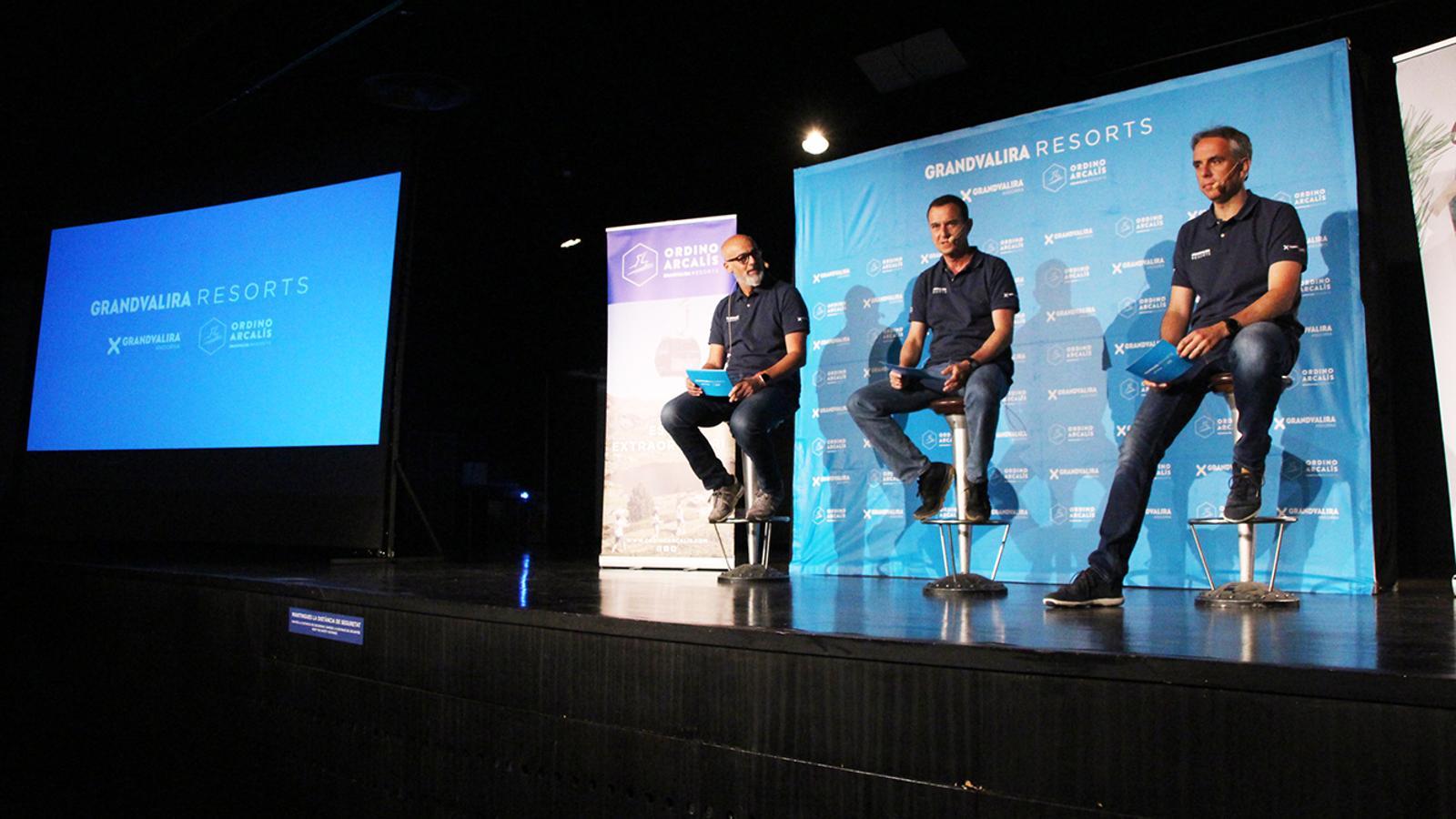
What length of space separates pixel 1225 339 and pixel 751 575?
202 centimetres

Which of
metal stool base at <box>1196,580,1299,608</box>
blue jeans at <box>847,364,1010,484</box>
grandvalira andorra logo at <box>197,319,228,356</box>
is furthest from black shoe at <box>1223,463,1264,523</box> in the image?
grandvalira andorra logo at <box>197,319,228,356</box>

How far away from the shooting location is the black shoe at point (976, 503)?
3406mm

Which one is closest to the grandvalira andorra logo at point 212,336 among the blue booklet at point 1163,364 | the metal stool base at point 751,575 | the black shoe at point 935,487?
the metal stool base at point 751,575

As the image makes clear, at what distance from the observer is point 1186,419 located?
2918mm

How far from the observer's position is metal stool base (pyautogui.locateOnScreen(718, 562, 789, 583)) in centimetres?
388

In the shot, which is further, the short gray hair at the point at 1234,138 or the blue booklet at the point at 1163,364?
the short gray hair at the point at 1234,138

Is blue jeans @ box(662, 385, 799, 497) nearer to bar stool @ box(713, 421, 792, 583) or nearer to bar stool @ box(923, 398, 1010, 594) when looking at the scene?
bar stool @ box(713, 421, 792, 583)

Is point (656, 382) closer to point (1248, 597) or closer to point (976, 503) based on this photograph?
point (976, 503)

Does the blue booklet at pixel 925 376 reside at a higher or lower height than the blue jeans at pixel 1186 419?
higher

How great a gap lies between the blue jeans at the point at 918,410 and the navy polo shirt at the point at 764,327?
45 cm

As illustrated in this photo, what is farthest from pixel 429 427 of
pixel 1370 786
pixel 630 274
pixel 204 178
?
pixel 1370 786

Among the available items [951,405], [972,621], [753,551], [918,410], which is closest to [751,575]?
[753,551]

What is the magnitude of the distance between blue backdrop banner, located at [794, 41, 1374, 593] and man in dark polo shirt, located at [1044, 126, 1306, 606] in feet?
3.56

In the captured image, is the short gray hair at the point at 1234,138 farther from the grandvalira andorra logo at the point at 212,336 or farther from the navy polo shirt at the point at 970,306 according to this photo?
the grandvalira andorra logo at the point at 212,336
